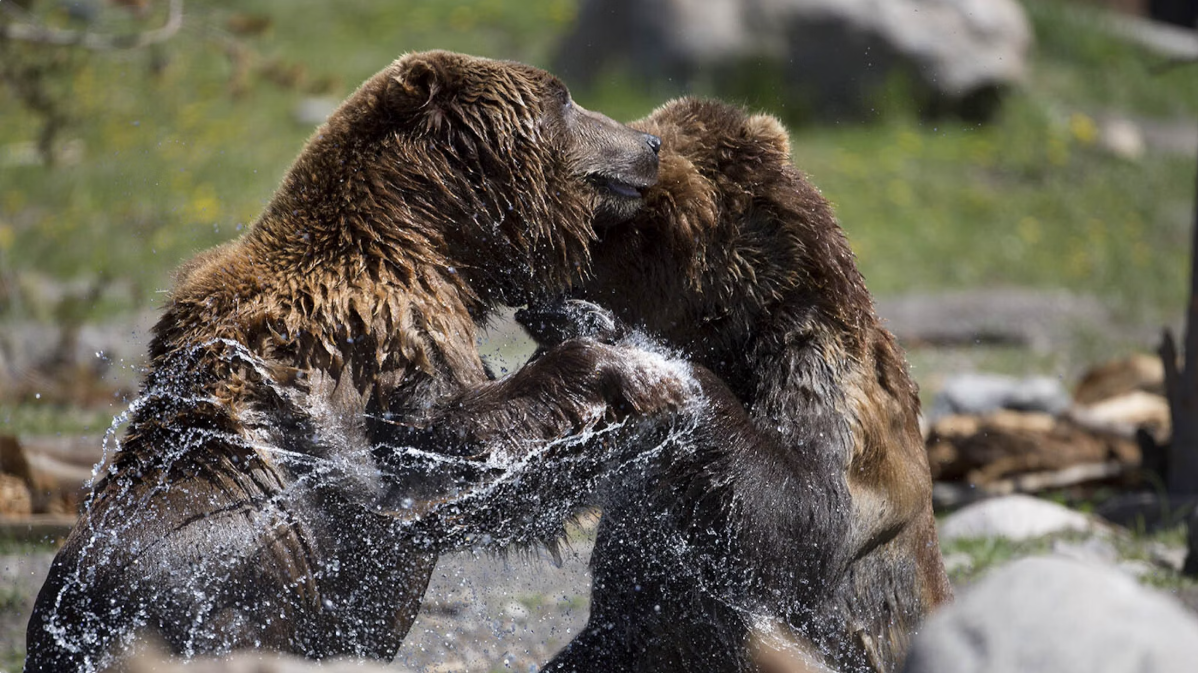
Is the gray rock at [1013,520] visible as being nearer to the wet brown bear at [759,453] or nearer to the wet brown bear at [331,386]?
the wet brown bear at [759,453]

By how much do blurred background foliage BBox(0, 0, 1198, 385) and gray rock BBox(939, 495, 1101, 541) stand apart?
158 inches

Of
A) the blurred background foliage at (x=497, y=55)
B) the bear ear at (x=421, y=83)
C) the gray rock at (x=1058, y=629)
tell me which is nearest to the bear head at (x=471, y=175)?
the bear ear at (x=421, y=83)

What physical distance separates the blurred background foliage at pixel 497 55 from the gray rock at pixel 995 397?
2496 millimetres

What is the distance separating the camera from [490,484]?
11.6 feet

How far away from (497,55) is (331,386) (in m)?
14.2

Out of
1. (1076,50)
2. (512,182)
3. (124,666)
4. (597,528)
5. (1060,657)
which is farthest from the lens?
(1076,50)

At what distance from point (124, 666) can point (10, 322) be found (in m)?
6.71

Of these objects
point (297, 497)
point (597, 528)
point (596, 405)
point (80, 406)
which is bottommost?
point (80, 406)

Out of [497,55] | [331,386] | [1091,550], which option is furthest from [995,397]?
[497,55]

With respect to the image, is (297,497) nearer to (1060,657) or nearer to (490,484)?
(490,484)

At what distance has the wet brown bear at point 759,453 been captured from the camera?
3.82m

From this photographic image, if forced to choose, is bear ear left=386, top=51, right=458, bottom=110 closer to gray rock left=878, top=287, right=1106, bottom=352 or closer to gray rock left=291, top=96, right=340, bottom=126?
gray rock left=878, top=287, right=1106, bottom=352

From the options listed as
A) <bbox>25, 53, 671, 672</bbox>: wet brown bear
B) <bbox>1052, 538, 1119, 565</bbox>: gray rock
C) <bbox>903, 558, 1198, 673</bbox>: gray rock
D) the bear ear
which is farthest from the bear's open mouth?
<bbox>1052, 538, 1119, 565</bbox>: gray rock

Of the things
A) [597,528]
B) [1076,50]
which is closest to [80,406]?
[597,528]
